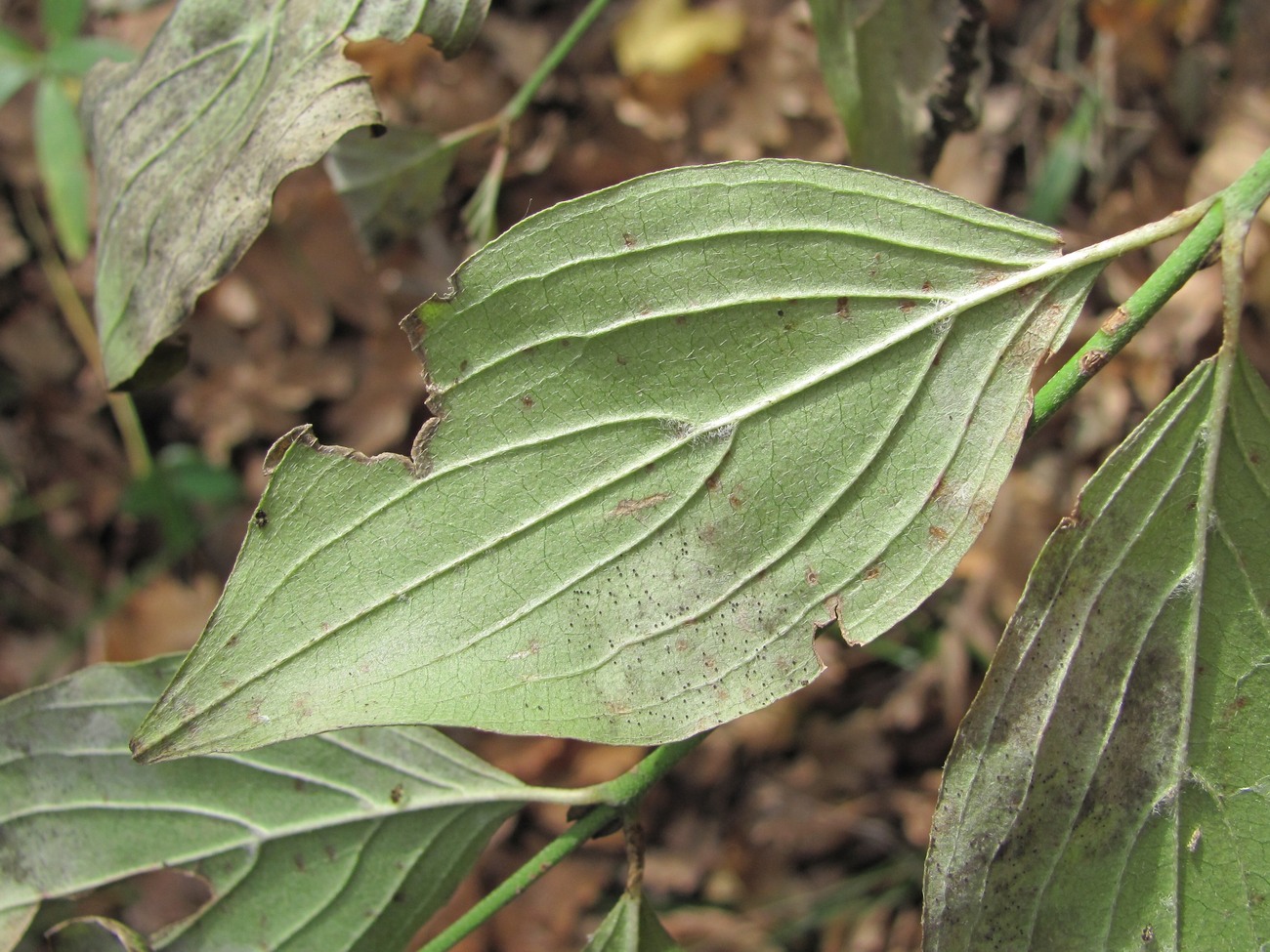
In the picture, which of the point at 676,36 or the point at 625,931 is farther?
the point at 676,36

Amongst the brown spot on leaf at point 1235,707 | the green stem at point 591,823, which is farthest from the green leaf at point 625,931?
the brown spot on leaf at point 1235,707

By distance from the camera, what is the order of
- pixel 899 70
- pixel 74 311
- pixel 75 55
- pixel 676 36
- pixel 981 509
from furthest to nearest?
pixel 74 311, pixel 676 36, pixel 75 55, pixel 899 70, pixel 981 509

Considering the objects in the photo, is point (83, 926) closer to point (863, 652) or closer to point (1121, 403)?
point (863, 652)

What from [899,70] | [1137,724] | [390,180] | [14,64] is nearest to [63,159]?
[14,64]

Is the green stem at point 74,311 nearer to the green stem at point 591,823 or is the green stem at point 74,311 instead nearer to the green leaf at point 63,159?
the green leaf at point 63,159

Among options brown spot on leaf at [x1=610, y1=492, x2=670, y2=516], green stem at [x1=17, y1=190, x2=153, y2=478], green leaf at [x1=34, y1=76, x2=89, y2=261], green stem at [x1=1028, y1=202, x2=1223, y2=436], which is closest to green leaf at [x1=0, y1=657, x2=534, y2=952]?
brown spot on leaf at [x1=610, y1=492, x2=670, y2=516]

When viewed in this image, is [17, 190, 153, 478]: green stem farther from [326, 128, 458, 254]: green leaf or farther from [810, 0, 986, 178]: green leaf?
[810, 0, 986, 178]: green leaf

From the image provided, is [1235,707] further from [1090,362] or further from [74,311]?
[74,311]
